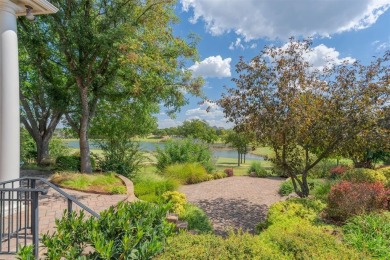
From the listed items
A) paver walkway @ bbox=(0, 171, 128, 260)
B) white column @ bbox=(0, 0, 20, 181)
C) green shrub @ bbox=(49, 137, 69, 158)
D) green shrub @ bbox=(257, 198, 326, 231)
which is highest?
white column @ bbox=(0, 0, 20, 181)

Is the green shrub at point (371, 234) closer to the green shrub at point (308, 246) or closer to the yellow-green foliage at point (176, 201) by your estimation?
the green shrub at point (308, 246)

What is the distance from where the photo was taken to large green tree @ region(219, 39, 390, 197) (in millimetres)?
6840

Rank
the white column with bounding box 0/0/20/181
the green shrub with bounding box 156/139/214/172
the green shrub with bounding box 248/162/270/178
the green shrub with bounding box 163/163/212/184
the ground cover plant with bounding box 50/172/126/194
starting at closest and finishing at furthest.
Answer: the white column with bounding box 0/0/20/181 → the ground cover plant with bounding box 50/172/126/194 → the green shrub with bounding box 163/163/212/184 → the green shrub with bounding box 156/139/214/172 → the green shrub with bounding box 248/162/270/178

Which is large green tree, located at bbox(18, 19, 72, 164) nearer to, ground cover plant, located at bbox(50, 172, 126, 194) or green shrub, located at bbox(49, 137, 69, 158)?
ground cover plant, located at bbox(50, 172, 126, 194)

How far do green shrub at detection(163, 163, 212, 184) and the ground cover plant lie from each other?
4.02 metres

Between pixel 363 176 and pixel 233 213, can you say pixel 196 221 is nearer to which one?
pixel 233 213

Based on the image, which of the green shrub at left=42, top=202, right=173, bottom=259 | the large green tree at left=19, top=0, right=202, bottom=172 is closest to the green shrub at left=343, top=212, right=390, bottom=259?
the green shrub at left=42, top=202, right=173, bottom=259

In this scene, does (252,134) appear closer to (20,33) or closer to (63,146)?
(20,33)

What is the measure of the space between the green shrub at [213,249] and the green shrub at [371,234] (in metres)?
1.69

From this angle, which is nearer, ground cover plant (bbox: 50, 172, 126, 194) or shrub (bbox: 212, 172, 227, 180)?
ground cover plant (bbox: 50, 172, 126, 194)

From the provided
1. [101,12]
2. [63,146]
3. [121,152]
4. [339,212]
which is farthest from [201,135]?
[339,212]

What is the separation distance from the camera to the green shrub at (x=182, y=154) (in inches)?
583

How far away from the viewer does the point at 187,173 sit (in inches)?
524

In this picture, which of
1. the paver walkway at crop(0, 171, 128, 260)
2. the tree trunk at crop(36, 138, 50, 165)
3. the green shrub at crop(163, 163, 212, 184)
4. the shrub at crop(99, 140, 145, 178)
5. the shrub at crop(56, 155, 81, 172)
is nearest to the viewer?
the paver walkway at crop(0, 171, 128, 260)
